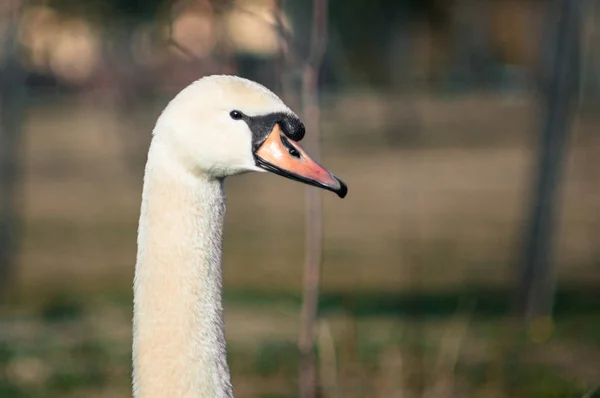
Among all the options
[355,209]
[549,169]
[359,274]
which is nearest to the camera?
[549,169]

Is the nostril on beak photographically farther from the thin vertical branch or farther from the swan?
the thin vertical branch

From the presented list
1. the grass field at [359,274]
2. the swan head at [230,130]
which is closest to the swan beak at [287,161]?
the swan head at [230,130]

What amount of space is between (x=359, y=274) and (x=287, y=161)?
8880 mm

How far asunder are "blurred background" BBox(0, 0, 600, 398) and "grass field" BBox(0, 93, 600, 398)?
34 millimetres

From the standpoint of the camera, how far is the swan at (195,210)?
3.19 meters

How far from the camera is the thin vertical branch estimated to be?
533 cm

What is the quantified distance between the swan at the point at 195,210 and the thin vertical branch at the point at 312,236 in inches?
80.9

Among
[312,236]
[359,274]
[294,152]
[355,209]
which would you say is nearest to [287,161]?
[294,152]

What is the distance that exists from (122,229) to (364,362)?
9400 millimetres

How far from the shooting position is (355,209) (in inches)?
711

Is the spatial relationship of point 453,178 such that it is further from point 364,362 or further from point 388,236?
point 364,362

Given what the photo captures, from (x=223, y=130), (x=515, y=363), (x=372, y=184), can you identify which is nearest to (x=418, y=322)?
(x=515, y=363)

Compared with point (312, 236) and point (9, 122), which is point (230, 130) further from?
point (9, 122)

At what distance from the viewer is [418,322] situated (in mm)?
8758
